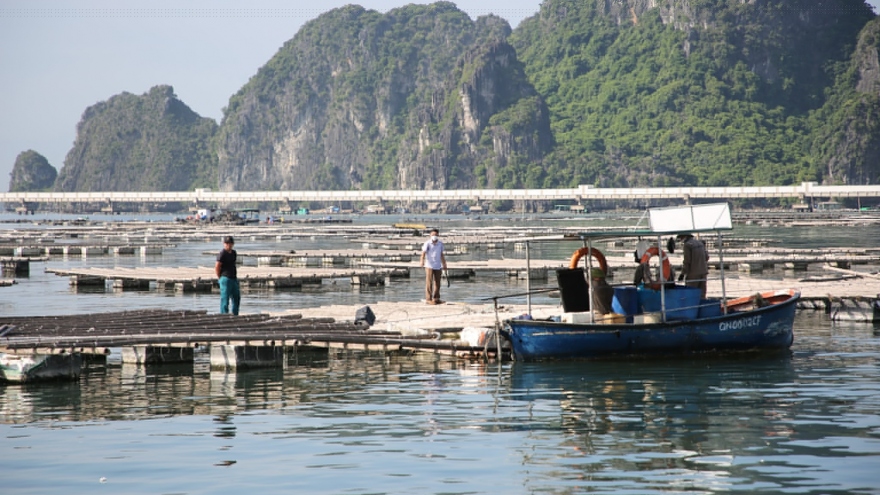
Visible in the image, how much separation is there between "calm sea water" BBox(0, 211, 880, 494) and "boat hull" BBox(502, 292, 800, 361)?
0.28 metres

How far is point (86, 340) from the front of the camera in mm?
19766

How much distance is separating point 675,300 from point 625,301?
38.1 inches

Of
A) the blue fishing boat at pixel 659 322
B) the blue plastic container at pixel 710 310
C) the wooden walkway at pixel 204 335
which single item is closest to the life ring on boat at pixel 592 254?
the blue fishing boat at pixel 659 322

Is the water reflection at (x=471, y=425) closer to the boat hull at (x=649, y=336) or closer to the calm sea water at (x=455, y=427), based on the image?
the calm sea water at (x=455, y=427)

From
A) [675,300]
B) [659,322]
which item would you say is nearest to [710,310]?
[675,300]

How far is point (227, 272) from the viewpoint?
24125mm

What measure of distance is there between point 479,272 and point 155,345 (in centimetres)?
2712

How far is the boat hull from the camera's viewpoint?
20.0m

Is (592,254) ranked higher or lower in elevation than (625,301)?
higher

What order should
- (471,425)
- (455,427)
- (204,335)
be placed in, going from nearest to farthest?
1. (455,427)
2. (471,425)
3. (204,335)

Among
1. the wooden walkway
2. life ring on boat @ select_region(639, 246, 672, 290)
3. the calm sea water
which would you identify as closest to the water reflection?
the calm sea water

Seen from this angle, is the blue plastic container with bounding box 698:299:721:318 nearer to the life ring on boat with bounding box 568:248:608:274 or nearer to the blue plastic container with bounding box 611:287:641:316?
the blue plastic container with bounding box 611:287:641:316

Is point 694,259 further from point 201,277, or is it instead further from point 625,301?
point 201,277

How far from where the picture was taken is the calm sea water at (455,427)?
1198cm
